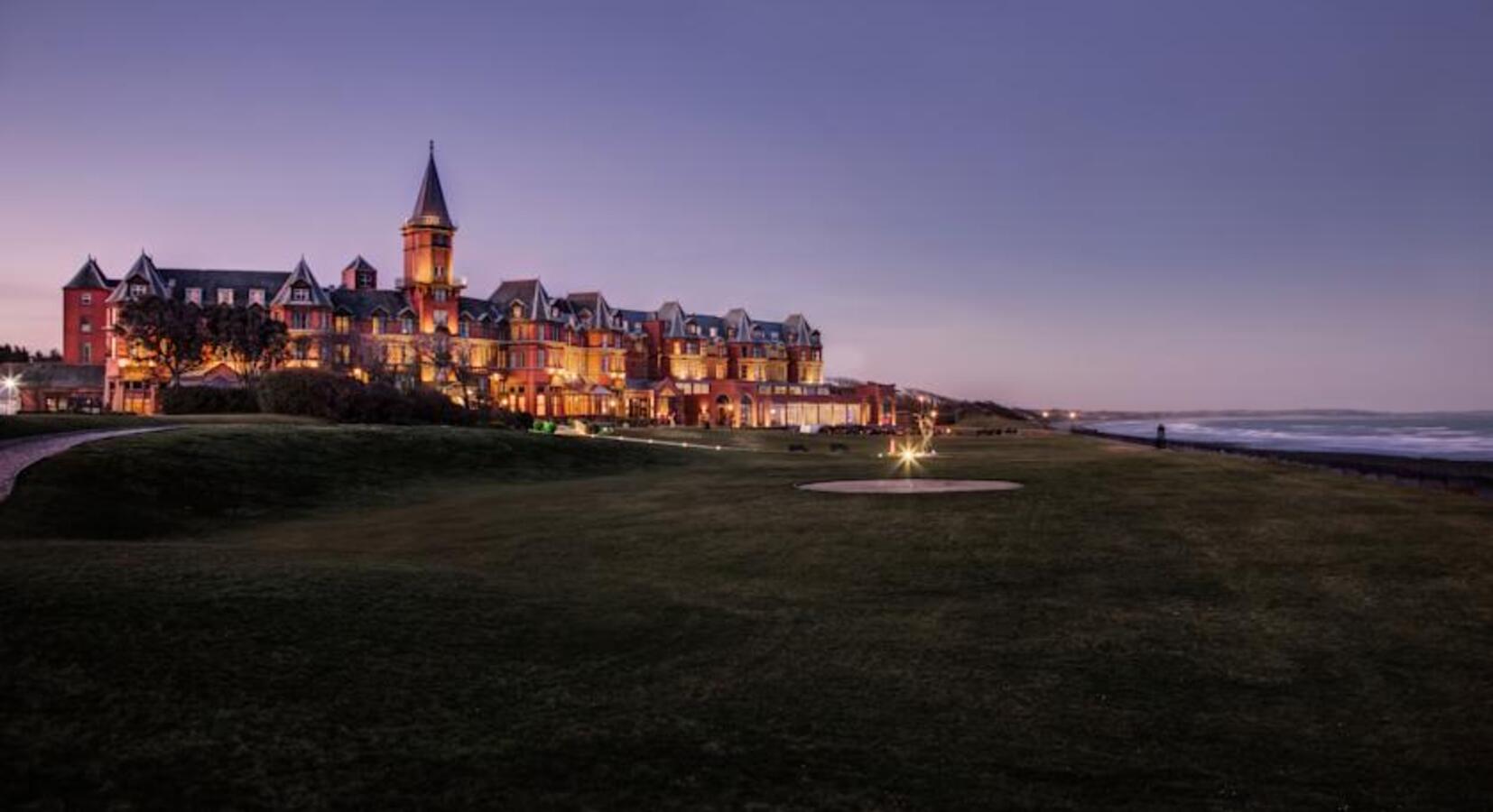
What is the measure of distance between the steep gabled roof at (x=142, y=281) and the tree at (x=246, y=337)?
16.0 m

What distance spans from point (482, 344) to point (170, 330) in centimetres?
4555

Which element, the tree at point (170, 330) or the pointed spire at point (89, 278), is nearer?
the tree at point (170, 330)

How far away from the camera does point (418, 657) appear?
12195mm

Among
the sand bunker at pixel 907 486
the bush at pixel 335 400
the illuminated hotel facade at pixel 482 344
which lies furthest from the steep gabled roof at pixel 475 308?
the sand bunker at pixel 907 486

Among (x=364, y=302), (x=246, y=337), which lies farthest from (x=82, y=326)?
(x=246, y=337)

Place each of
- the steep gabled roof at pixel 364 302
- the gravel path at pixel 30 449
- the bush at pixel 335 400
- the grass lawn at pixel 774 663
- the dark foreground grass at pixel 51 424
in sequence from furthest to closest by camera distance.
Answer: the steep gabled roof at pixel 364 302, the bush at pixel 335 400, the dark foreground grass at pixel 51 424, the gravel path at pixel 30 449, the grass lawn at pixel 774 663

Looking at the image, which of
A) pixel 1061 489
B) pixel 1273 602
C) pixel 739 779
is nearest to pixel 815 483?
pixel 1061 489

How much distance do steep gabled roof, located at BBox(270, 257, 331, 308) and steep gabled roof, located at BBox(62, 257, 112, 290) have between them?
19.4 metres

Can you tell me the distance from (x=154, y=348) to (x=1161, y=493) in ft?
274

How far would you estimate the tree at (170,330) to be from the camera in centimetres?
8062

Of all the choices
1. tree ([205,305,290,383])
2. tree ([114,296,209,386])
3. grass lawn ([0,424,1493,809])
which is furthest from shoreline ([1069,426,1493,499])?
tree ([114,296,209,386])

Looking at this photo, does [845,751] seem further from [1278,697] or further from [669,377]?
[669,377]

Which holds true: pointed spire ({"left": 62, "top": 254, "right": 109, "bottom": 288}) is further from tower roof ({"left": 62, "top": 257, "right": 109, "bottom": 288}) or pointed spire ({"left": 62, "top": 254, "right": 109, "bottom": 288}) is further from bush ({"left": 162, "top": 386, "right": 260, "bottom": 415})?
bush ({"left": 162, "top": 386, "right": 260, "bottom": 415})

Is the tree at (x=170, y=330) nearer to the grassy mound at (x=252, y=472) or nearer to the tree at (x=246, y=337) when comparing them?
the tree at (x=246, y=337)
